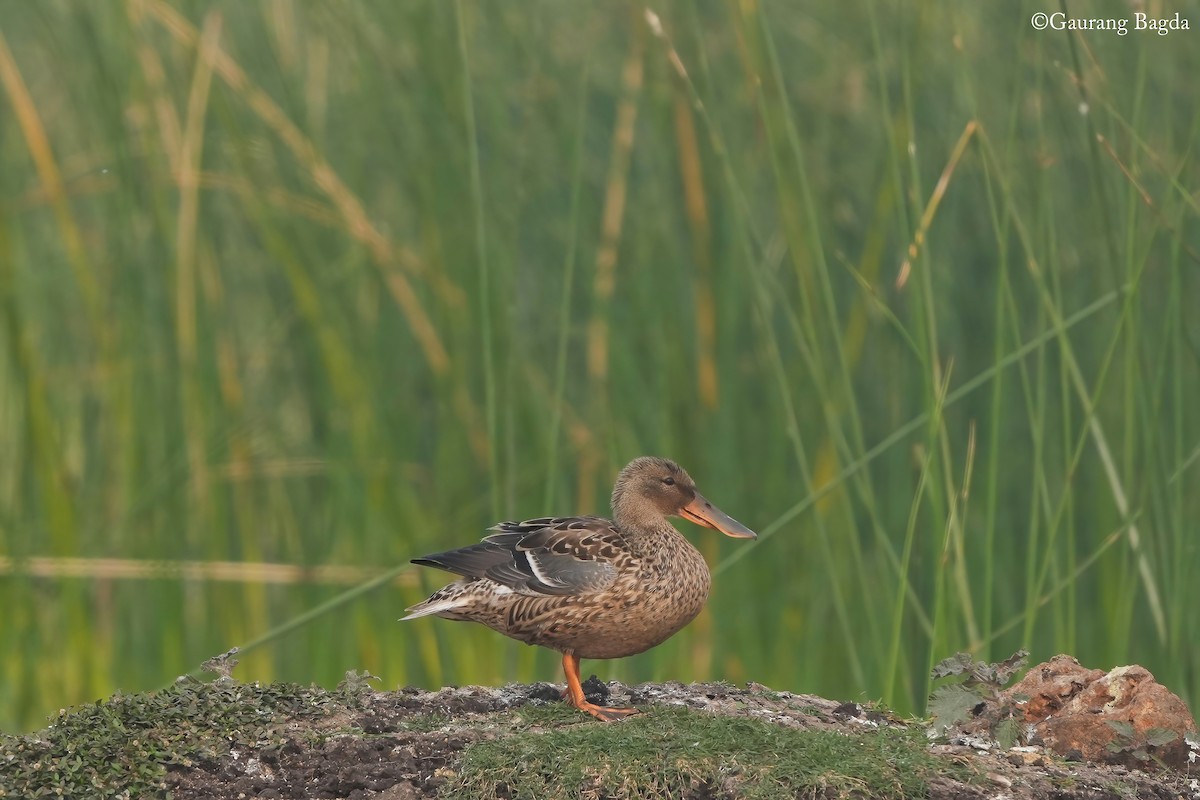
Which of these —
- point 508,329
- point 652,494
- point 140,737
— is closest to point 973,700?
point 652,494

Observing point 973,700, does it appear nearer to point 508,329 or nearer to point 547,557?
point 547,557

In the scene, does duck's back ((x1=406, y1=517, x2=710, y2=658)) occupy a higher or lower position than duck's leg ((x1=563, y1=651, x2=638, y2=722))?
higher

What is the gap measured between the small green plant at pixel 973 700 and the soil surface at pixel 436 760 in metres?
0.08

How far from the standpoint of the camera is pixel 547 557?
4578mm

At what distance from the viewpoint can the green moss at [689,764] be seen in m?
3.67

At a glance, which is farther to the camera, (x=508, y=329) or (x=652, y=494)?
(x=508, y=329)

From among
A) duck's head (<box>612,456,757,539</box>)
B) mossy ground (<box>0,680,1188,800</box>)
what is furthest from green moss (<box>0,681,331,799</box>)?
duck's head (<box>612,456,757,539</box>)

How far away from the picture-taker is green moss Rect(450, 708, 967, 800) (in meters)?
3.67

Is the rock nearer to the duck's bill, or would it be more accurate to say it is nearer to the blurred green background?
Answer: the duck's bill

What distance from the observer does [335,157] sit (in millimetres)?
7086

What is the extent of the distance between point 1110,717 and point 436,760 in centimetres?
180

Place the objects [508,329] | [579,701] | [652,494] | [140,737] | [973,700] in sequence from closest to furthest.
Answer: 1. [140,737]
2. [973,700]
3. [579,701]
4. [652,494]
5. [508,329]

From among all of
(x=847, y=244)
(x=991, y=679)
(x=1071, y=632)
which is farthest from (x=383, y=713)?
(x=847, y=244)

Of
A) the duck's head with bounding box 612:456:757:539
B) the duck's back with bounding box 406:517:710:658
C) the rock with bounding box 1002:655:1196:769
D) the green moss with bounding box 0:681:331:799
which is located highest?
the duck's head with bounding box 612:456:757:539
